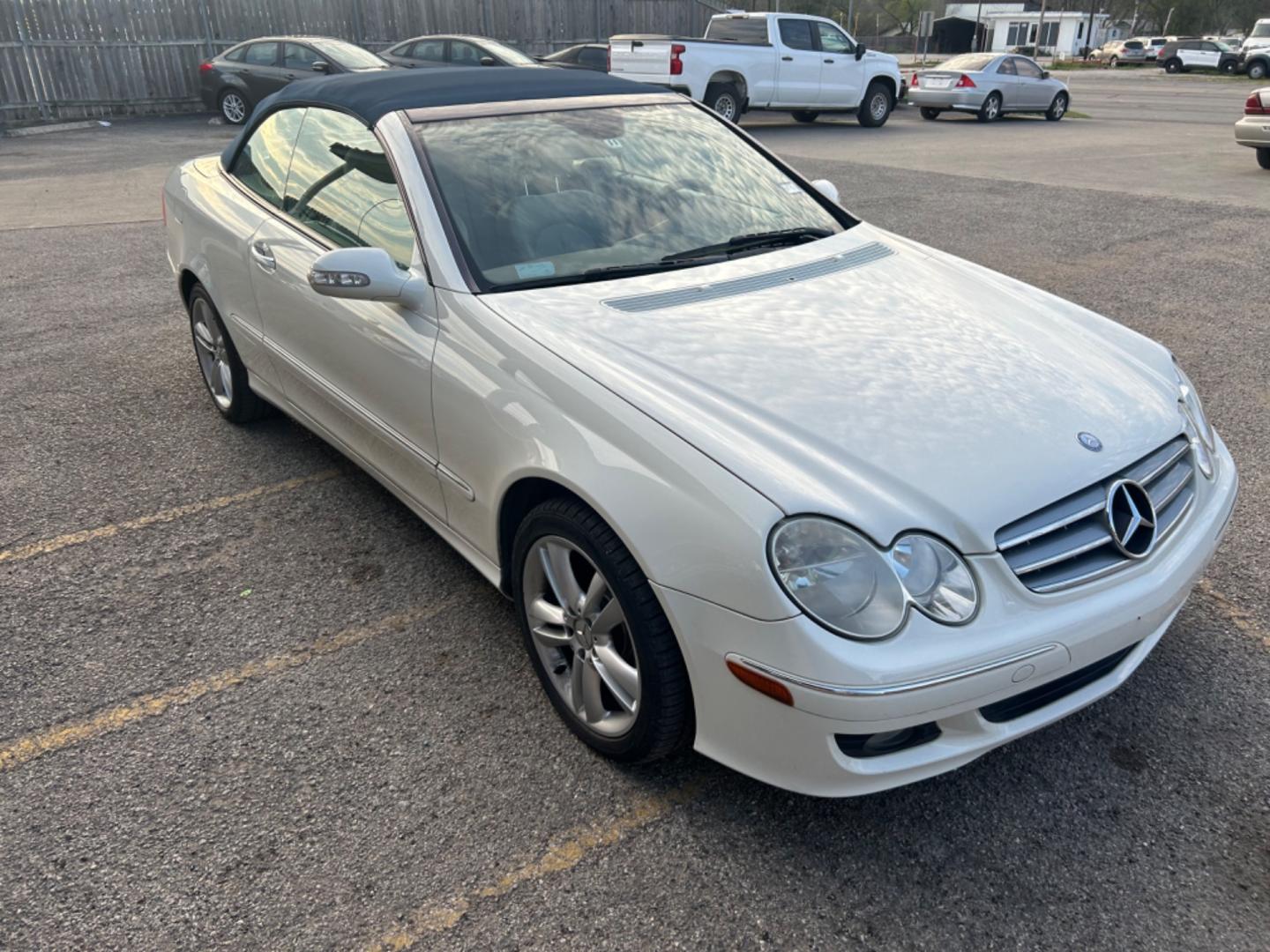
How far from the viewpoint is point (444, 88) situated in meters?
3.57

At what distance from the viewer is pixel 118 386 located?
5.28 m

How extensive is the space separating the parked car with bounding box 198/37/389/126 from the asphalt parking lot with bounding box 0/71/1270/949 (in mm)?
13263

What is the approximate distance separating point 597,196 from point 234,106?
674 inches

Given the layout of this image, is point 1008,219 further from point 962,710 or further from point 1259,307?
point 962,710

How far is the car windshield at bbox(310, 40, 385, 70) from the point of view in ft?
52.4

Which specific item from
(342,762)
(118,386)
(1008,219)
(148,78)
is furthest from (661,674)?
(148,78)

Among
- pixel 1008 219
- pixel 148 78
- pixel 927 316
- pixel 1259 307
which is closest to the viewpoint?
pixel 927 316

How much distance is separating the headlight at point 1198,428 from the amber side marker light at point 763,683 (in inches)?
57.3

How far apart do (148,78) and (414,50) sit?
6.01 metres

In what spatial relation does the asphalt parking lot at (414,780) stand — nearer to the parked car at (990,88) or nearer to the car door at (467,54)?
the car door at (467,54)

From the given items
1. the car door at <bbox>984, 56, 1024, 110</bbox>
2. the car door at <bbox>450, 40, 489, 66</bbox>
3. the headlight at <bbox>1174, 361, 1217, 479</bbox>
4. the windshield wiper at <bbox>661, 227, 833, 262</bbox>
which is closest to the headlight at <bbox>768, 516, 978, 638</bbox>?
the headlight at <bbox>1174, 361, 1217, 479</bbox>

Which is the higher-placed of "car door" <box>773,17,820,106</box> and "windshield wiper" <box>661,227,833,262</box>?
"windshield wiper" <box>661,227,833,262</box>

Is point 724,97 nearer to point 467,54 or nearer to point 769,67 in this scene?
point 769,67

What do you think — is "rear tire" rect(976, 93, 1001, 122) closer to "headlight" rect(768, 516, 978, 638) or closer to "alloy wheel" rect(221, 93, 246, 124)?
"alloy wheel" rect(221, 93, 246, 124)
